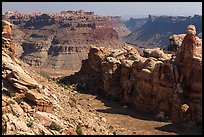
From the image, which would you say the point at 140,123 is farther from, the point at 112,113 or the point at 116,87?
the point at 116,87

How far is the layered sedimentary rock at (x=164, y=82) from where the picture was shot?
3850 centimetres

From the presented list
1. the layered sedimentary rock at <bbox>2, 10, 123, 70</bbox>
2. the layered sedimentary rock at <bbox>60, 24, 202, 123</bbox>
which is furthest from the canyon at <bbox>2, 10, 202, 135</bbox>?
the layered sedimentary rock at <bbox>2, 10, 123, 70</bbox>

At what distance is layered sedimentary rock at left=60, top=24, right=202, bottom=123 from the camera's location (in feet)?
126

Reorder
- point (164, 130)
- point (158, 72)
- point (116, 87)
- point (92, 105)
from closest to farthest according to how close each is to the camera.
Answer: point (164, 130), point (158, 72), point (92, 105), point (116, 87)

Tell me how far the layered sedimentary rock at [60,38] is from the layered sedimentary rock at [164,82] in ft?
225

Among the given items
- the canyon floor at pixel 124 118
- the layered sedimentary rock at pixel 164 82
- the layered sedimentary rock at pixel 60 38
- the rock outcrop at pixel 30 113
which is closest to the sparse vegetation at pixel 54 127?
the rock outcrop at pixel 30 113

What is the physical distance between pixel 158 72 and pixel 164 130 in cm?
855

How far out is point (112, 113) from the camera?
43.1 m

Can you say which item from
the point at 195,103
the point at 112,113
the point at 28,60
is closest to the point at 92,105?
the point at 112,113

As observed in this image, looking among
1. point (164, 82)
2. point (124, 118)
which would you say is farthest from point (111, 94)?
point (164, 82)

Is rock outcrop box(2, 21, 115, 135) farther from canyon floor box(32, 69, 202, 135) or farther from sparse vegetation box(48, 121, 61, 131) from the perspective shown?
canyon floor box(32, 69, 202, 135)

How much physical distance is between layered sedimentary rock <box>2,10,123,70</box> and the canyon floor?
Answer: 71250 millimetres

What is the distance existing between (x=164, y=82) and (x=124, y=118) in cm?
581

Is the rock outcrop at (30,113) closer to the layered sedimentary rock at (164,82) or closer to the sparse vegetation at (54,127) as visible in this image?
the sparse vegetation at (54,127)
